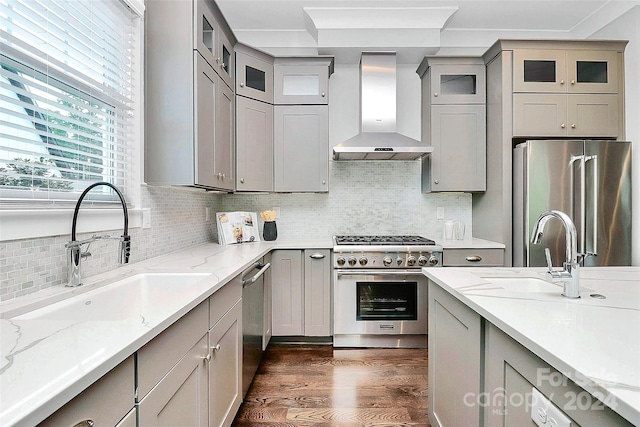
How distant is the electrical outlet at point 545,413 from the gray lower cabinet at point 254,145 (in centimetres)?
254

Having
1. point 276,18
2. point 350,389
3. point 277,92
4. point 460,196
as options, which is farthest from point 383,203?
point 276,18

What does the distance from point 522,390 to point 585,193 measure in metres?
2.37

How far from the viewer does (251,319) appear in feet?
7.11

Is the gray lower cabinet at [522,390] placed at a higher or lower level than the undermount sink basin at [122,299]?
lower

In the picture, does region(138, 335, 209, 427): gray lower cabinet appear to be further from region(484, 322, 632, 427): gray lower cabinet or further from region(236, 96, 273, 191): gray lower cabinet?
region(236, 96, 273, 191): gray lower cabinet

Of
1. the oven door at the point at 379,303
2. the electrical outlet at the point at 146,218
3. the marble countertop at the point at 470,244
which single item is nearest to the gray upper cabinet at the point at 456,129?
the marble countertop at the point at 470,244

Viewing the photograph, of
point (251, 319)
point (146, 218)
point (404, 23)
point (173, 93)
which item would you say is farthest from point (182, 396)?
point (404, 23)

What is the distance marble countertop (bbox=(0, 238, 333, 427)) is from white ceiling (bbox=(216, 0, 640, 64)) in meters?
2.57

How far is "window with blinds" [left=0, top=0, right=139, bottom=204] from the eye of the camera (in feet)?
3.97

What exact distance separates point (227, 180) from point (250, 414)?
1.64 m

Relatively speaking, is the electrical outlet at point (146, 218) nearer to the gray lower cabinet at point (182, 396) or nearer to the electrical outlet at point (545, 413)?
the gray lower cabinet at point (182, 396)

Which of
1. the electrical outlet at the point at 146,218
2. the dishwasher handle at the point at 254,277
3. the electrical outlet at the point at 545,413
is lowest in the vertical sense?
the electrical outlet at the point at 545,413

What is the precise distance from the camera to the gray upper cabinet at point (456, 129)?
124 inches

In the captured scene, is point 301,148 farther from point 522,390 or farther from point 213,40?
point 522,390
